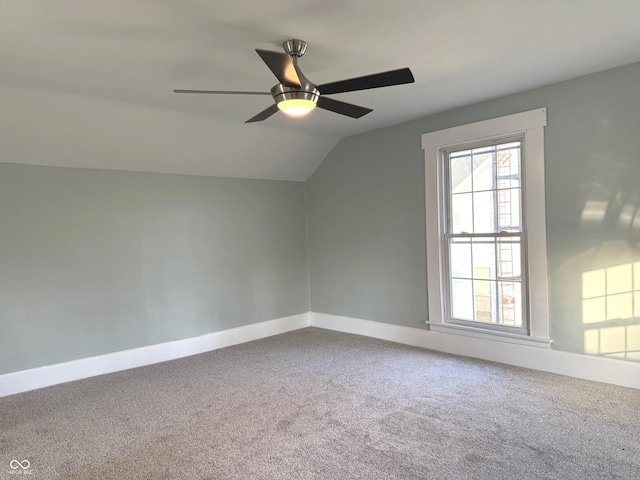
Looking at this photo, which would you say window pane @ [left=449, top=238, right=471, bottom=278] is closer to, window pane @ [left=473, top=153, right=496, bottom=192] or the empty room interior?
the empty room interior

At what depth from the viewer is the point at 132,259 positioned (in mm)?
4242

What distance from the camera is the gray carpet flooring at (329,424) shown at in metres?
2.31

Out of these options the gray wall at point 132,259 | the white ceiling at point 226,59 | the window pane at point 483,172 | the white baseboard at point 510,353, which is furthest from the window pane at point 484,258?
the gray wall at point 132,259

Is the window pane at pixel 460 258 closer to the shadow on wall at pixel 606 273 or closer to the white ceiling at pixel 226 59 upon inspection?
the shadow on wall at pixel 606 273

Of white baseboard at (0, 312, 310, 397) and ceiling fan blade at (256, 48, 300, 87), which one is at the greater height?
ceiling fan blade at (256, 48, 300, 87)

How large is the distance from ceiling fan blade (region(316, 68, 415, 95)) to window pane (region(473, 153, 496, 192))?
2.01m

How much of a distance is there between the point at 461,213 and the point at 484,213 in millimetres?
235

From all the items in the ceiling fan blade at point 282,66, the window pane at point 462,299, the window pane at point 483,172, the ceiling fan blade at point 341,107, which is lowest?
the window pane at point 462,299

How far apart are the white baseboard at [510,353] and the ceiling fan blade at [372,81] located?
2.67m

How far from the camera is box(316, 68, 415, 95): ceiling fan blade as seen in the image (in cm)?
227

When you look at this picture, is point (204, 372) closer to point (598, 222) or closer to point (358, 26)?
point (358, 26)

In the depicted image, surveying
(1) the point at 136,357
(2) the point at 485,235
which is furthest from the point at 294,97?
(1) the point at 136,357

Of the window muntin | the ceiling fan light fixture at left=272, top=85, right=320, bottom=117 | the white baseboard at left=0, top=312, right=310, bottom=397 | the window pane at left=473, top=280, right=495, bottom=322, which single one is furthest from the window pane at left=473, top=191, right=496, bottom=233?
the white baseboard at left=0, top=312, right=310, bottom=397

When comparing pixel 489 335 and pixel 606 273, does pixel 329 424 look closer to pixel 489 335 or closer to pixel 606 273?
pixel 489 335
